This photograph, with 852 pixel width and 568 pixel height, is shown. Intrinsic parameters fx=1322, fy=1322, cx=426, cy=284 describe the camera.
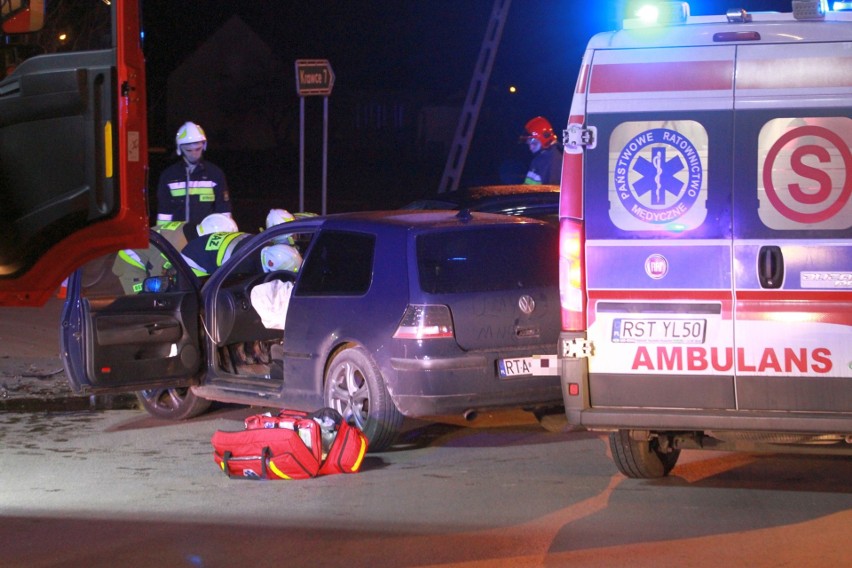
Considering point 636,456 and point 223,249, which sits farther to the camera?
point 223,249

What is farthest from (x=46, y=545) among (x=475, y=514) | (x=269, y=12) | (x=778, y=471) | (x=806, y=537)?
(x=269, y=12)

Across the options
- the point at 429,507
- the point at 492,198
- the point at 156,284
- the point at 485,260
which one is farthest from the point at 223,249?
the point at 429,507

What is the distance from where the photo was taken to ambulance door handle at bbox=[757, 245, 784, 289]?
21.5ft

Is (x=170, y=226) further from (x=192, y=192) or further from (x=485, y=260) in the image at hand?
(x=485, y=260)

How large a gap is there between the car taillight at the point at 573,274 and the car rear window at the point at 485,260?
5.20ft

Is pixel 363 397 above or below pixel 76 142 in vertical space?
below

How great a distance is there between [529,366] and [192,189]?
19.3 ft

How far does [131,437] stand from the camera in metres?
9.59

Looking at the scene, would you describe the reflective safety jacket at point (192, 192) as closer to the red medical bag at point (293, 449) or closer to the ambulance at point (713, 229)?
the red medical bag at point (293, 449)

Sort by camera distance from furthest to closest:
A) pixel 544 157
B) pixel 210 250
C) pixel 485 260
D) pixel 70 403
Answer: pixel 544 157 → pixel 210 250 → pixel 70 403 → pixel 485 260

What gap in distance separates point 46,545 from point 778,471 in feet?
14.1

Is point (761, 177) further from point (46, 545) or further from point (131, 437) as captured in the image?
point (131, 437)

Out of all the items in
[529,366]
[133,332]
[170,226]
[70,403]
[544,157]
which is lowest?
[70,403]

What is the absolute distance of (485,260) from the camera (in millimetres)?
8586
